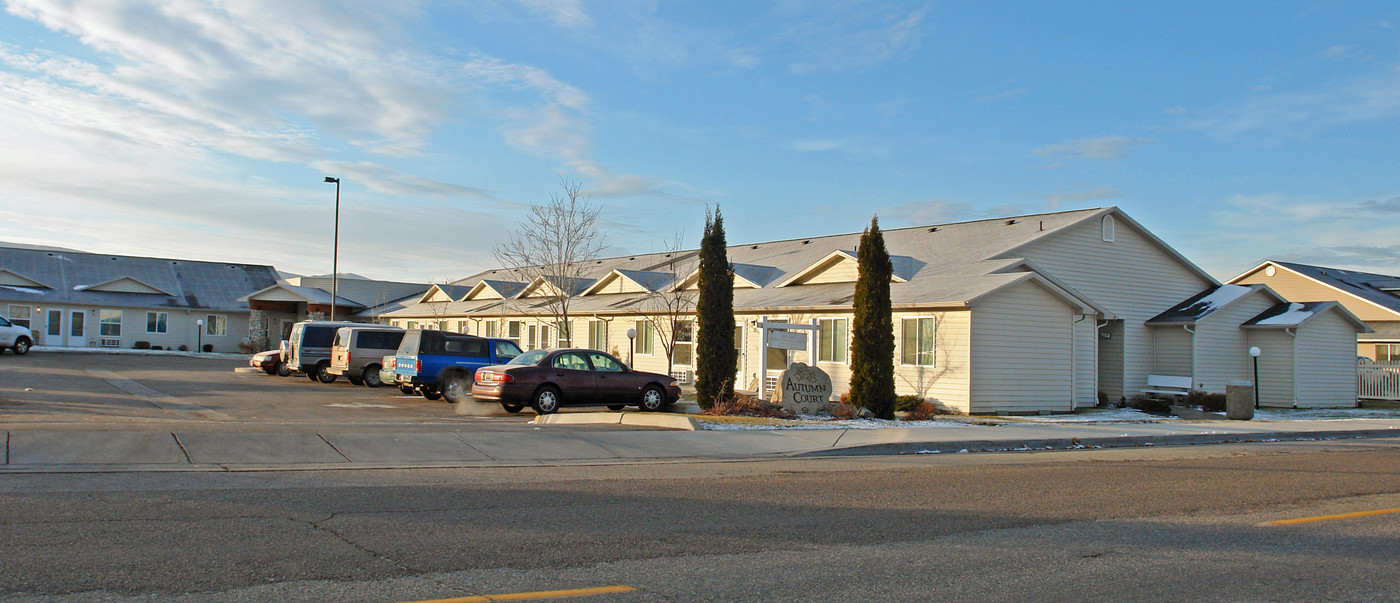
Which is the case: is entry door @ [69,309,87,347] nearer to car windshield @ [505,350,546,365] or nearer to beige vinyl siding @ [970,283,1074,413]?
car windshield @ [505,350,546,365]

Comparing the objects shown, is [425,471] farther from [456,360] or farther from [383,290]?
[383,290]

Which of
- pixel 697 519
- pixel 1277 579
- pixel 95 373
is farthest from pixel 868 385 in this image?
pixel 95 373

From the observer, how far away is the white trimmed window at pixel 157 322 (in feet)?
176

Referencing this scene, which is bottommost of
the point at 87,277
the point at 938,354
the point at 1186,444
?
the point at 1186,444

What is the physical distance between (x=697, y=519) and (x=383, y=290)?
54074 mm

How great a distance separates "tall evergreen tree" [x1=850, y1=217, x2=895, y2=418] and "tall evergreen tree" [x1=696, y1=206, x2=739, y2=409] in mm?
2738

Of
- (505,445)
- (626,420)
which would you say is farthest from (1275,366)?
(505,445)

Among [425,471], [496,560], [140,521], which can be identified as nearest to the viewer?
[496,560]

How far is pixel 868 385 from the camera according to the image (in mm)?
20953

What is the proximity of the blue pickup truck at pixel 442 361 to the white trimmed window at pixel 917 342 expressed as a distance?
32.7 feet

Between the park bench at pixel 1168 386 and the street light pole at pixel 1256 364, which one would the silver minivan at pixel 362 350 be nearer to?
the park bench at pixel 1168 386

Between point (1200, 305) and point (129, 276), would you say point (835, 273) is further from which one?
point (129, 276)

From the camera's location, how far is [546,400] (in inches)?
790

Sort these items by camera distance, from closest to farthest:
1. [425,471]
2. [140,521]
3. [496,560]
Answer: [496,560]
[140,521]
[425,471]
